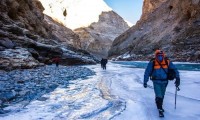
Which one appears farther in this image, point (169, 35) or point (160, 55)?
point (169, 35)

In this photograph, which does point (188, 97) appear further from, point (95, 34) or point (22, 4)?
point (95, 34)

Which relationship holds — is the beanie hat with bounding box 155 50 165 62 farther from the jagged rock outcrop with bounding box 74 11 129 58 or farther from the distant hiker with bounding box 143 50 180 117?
the jagged rock outcrop with bounding box 74 11 129 58

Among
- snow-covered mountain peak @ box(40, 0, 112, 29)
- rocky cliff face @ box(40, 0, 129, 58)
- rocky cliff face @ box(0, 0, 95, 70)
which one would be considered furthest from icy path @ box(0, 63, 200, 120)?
snow-covered mountain peak @ box(40, 0, 112, 29)

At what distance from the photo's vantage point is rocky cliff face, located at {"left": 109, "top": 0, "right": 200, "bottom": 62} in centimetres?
5294

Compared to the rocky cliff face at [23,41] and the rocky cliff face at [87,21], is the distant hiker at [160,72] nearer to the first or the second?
the rocky cliff face at [23,41]

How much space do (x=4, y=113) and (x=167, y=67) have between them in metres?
4.68

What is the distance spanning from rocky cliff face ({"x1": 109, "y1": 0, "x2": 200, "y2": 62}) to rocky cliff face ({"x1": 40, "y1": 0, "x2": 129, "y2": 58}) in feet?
144

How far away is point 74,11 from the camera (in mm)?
181000

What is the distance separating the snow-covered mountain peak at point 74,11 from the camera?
162387 millimetres

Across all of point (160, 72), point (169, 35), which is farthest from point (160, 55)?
point (169, 35)

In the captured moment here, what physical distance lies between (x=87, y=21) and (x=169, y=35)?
116280 mm

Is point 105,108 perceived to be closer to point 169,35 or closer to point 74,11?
point 169,35

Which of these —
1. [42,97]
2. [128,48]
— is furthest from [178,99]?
[128,48]

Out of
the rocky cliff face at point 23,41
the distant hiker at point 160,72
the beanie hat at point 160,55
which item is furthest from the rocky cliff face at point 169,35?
the beanie hat at point 160,55
